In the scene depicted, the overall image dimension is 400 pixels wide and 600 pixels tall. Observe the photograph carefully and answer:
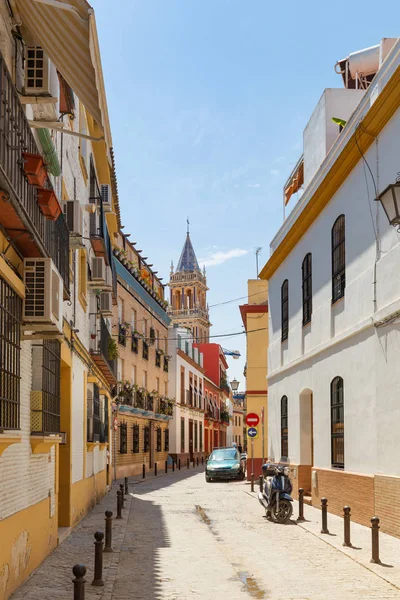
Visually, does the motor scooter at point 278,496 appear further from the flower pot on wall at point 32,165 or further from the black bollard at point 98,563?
the flower pot on wall at point 32,165

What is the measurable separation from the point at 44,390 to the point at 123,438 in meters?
25.6

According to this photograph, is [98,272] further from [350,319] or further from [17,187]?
[17,187]

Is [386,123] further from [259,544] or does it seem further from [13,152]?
[13,152]

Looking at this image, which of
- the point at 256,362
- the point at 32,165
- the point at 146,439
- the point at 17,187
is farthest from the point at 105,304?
the point at 146,439

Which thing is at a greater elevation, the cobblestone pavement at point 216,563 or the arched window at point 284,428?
Result: the arched window at point 284,428

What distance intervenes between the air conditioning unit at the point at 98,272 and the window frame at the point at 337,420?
5930mm

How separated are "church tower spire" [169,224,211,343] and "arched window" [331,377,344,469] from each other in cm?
8729

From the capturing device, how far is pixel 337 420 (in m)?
17.9

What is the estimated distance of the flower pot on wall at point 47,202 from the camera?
883 cm

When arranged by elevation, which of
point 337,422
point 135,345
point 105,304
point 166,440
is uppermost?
point 105,304

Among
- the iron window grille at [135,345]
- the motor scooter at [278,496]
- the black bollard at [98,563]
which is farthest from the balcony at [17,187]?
the iron window grille at [135,345]

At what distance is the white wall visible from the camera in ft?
46.5

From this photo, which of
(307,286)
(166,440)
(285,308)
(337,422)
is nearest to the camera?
(337,422)

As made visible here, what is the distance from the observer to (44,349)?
10.9 m
